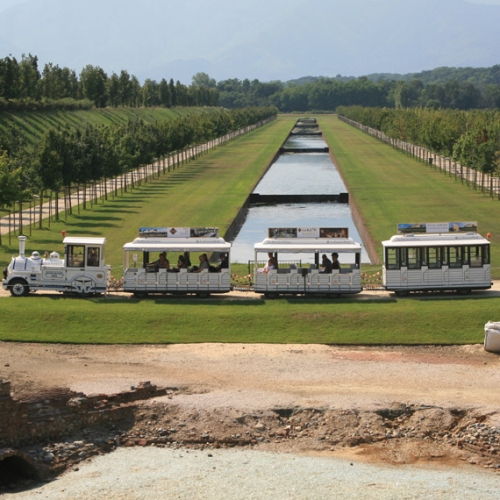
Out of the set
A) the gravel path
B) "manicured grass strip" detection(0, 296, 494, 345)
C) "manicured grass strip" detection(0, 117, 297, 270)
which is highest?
"manicured grass strip" detection(0, 117, 297, 270)

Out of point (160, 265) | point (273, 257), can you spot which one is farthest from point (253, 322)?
point (160, 265)

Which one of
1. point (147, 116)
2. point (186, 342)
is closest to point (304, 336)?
point (186, 342)

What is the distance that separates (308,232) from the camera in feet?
149

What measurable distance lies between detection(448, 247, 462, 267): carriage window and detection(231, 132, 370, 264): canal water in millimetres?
9113

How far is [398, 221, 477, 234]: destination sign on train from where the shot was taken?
148 ft

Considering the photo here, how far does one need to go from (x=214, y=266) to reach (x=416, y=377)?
1448 cm

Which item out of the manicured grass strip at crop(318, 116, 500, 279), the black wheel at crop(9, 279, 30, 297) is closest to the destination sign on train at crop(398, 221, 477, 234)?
the manicured grass strip at crop(318, 116, 500, 279)

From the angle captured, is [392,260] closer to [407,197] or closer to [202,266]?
[202,266]

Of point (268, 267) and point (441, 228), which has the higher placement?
point (441, 228)

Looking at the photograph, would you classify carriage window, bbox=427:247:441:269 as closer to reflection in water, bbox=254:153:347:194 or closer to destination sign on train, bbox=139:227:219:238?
destination sign on train, bbox=139:227:219:238

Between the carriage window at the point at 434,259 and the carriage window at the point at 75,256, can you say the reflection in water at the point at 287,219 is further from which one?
the carriage window at the point at 75,256

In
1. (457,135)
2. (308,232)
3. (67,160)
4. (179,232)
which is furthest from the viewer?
(457,135)

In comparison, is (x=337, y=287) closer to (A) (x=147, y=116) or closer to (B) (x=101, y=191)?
(B) (x=101, y=191)

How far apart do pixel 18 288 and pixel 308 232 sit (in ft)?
42.9
